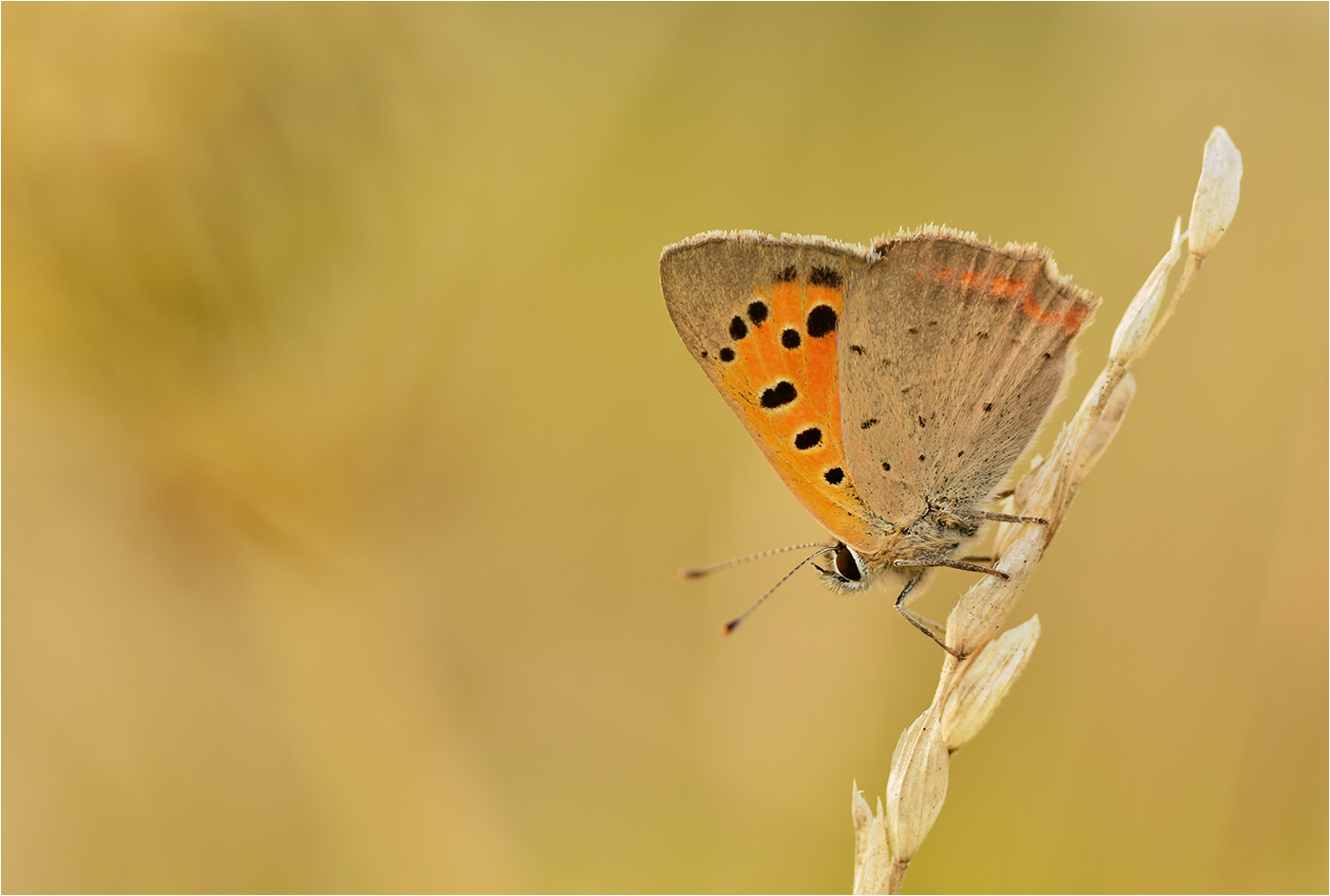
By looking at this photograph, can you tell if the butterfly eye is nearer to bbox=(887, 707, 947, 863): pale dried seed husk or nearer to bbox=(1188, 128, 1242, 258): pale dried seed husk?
bbox=(887, 707, 947, 863): pale dried seed husk

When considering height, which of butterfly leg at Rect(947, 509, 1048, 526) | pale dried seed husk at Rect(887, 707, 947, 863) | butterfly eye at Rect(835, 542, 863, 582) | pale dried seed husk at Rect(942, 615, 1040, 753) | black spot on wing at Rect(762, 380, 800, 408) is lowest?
pale dried seed husk at Rect(887, 707, 947, 863)

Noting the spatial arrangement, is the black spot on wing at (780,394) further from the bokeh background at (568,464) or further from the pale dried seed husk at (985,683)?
the bokeh background at (568,464)

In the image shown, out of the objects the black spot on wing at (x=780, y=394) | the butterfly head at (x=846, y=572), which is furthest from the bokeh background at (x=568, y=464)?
the black spot on wing at (x=780, y=394)

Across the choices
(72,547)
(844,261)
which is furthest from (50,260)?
(844,261)

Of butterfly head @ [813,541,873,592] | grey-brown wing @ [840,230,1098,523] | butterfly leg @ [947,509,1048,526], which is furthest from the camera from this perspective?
butterfly head @ [813,541,873,592]

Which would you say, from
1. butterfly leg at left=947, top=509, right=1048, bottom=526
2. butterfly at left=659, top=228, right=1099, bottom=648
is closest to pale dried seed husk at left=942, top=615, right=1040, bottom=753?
butterfly leg at left=947, top=509, right=1048, bottom=526

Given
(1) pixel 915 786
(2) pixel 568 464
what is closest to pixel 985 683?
(1) pixel 915 786

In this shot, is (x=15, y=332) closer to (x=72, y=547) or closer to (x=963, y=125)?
(x=72, y=547)
